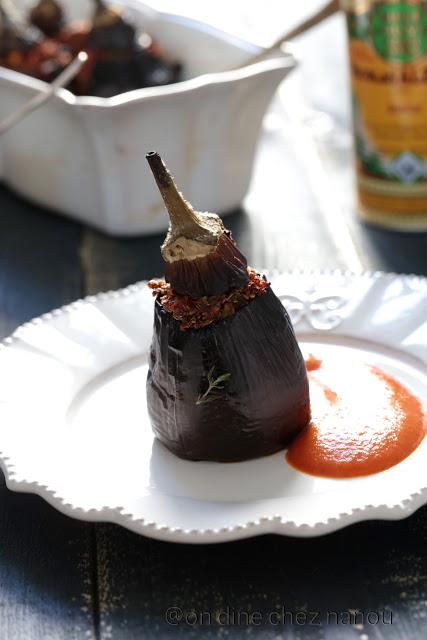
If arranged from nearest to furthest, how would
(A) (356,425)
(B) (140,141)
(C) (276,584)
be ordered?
(C) (276,584) < (A) (356,425) < (B) (140,141)

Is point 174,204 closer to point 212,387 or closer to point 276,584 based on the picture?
point 212,387

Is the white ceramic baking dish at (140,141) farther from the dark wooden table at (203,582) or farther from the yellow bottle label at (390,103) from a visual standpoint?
the dark wooden table at (203,582)

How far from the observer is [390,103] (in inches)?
52.3

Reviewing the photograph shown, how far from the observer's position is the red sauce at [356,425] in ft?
2.64

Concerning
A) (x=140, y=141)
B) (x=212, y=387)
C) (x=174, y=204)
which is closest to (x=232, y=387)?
(x=212, y=387)

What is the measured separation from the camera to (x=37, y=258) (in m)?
1.39

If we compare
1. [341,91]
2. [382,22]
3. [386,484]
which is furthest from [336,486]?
[341,91]

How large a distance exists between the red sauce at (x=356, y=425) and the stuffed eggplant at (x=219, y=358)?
0.03 meters

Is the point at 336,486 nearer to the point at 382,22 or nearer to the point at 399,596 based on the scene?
the point at 399,596

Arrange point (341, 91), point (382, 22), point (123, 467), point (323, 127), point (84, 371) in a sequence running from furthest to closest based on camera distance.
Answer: point (341, 91)
point (323, 127)
point (382, 22)
point (84, 371)
point (123, 467)

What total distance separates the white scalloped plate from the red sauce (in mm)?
12

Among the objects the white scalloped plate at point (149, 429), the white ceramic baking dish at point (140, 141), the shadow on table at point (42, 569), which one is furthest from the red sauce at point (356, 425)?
the white ceramic baking dish at point (140, 141)

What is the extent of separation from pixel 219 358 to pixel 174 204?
119mm

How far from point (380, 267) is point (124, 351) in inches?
16.3
